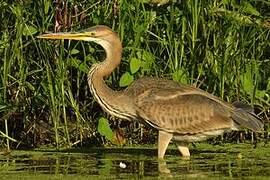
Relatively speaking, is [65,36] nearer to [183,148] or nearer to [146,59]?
[146,59]

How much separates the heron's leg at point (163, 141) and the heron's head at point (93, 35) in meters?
0.97

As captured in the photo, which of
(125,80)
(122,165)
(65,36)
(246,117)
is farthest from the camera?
(125,80)

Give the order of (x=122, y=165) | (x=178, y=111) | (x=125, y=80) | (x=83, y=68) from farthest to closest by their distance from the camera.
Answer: (x=83, y=68)
(x=125, y=80)
(x=178, y=111)
(x=122, y=165)

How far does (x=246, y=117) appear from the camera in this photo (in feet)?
27.2

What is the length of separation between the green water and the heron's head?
97 centimetres

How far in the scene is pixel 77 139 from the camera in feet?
29.6

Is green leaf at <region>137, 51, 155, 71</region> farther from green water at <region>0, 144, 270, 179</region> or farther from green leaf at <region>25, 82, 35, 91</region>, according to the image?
green leaf at <region>25, 82, 35, 91</region>

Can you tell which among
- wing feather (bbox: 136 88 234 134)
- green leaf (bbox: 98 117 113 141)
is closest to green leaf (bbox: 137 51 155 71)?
wing feather (bbox: 136 88 234 134)

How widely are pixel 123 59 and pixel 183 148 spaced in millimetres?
1140

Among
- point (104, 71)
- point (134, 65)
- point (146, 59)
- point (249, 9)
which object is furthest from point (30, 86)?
point (249, 9)

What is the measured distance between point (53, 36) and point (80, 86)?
2.71 ft

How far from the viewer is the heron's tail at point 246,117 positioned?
27.0ft

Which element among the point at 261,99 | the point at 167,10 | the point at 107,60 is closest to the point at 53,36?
the point at 107,60

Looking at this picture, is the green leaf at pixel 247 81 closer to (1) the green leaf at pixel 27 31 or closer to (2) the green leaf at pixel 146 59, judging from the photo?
(2) the green leaf at pixel 146 59
